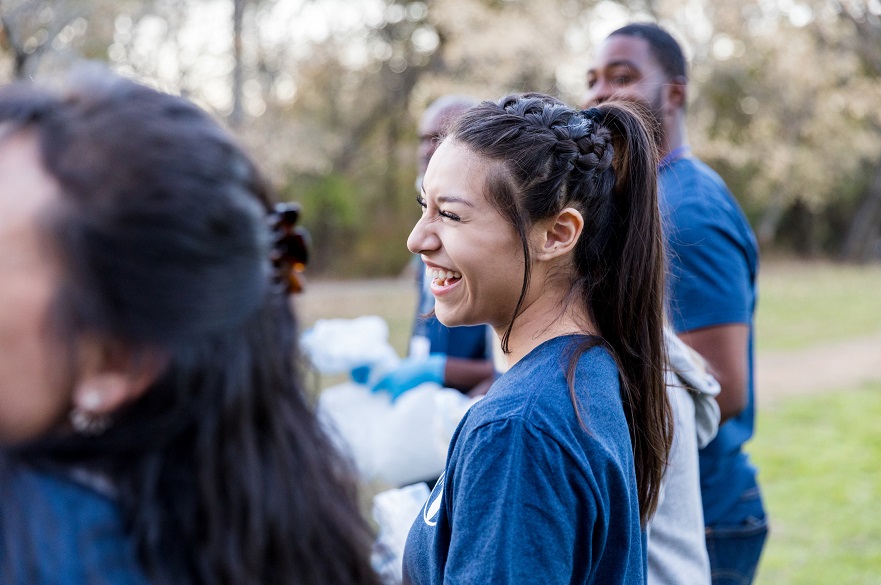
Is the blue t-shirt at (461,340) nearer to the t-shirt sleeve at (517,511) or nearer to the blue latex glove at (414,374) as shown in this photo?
the blue latex glove at (414,374)

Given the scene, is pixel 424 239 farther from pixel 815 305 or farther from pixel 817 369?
pixel 815 305

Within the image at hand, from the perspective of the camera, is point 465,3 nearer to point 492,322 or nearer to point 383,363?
point 383,363

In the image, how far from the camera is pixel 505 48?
17.7 m

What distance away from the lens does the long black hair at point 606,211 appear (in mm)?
1643

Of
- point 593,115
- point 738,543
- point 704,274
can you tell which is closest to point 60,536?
point 593,115

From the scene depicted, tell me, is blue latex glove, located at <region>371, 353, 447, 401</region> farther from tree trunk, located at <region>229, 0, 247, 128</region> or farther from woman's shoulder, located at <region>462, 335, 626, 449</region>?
tree trunk, located at <region>229, 0, 247, 128</region>

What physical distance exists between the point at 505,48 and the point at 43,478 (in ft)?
57.8

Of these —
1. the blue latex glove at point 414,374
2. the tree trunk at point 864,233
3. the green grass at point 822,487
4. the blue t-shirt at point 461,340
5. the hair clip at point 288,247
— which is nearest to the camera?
the hair clip at point 288,247

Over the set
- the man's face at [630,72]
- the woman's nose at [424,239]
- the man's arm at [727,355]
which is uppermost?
the man's face at [630,72]

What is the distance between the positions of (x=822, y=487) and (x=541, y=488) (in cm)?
545

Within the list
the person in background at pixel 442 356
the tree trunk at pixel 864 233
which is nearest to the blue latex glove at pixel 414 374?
the person in background at pixel 442 356

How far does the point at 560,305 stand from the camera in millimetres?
1636

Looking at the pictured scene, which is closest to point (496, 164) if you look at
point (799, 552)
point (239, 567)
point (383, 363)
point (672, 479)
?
point (672, 479)

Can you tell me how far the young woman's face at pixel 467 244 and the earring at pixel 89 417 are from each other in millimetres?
827
